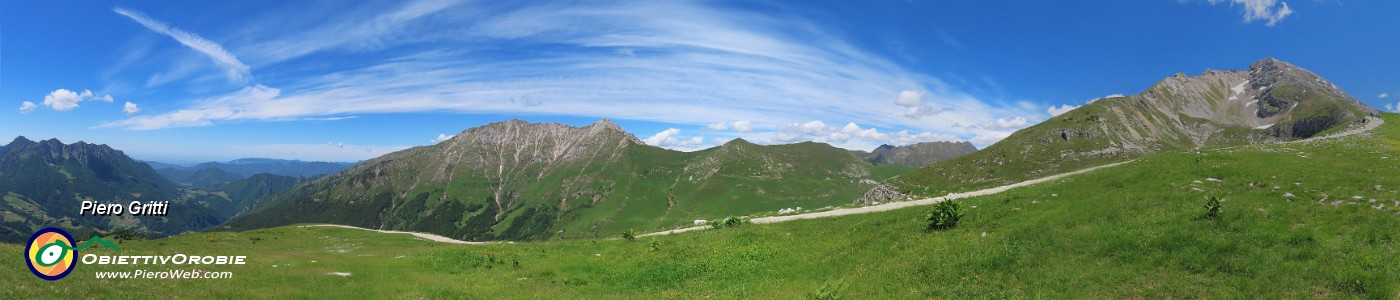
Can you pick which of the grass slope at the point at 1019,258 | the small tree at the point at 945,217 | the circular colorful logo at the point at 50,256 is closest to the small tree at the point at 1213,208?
the grass slope at the point at 1019,258

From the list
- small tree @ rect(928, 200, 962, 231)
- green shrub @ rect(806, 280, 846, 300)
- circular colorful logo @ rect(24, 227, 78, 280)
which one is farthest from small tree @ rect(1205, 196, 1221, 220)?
circular colorful logo @ rect(24, 227, 78, 280)

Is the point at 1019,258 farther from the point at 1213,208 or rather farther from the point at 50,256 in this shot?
the point at 50,256

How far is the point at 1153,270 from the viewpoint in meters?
16.8

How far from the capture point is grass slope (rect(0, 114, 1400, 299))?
15.8 metres

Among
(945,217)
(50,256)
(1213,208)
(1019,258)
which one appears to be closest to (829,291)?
(1019,258)

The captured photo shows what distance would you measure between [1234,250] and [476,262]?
1287 inches

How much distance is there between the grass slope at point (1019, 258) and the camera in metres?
15.8

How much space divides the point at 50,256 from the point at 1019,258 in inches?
1390

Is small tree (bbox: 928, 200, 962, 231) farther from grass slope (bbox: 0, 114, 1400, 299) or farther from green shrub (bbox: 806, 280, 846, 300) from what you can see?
green shrub (bbox: 806, 280, 846, 300)

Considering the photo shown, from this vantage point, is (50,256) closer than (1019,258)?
Yes

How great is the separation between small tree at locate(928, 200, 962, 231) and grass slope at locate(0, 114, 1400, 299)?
1.74ft

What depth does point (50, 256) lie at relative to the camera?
1850 centimetres

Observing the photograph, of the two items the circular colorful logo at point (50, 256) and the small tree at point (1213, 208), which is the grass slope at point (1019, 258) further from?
the circular colorful logo at point (50, 256)

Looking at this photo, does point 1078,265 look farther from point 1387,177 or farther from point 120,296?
point 120,296
